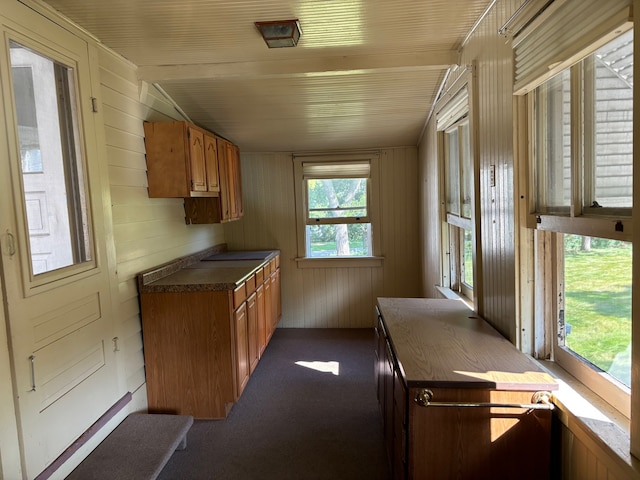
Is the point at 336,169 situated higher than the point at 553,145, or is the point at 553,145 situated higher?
the point at 336,169

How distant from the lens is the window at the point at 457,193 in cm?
269

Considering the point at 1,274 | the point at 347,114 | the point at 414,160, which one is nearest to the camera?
the point at 1,274

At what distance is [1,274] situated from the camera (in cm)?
157

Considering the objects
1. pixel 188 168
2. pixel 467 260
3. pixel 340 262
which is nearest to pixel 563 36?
pixel 467 260

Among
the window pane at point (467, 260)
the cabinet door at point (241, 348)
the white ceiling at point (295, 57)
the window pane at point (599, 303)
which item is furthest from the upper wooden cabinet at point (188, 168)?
the window pane at point (599, 303)

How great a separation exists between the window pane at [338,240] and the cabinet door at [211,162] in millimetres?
1516

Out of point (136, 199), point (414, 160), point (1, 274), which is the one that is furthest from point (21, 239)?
point (414, 160)

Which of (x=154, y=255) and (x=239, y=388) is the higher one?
(x=154, y=255)

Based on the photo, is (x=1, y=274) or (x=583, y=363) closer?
(x=583, y=363)

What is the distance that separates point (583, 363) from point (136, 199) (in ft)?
8.34

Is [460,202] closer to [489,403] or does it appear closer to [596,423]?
[489,403]

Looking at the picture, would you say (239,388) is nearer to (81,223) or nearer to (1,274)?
(81,223)

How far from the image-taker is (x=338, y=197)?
15.3 feet

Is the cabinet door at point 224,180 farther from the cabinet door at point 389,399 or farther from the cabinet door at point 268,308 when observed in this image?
the cabinet door at point 389,399
